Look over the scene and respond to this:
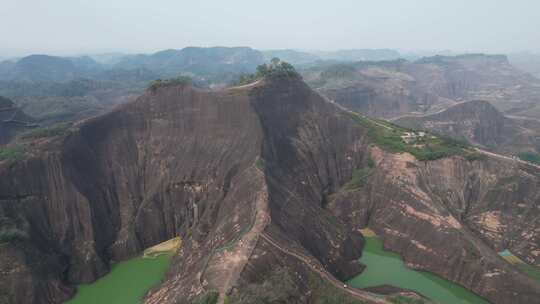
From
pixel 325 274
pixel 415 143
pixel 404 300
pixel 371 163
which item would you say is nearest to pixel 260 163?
pixel 325 274

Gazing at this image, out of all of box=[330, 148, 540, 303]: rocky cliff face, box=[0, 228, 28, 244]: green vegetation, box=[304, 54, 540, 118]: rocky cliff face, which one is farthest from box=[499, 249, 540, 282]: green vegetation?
box=[304, 54, 540, 118]: rocky cliff face

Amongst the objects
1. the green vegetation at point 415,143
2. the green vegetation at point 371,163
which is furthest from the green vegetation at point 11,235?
the green vegetation at point 415,143

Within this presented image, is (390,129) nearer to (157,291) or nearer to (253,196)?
(253,196)

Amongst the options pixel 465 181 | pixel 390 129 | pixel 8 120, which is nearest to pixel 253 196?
pixel 465 181

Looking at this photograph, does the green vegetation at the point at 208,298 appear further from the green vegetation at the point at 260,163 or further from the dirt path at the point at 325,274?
the green vegetation at the point at 260,163

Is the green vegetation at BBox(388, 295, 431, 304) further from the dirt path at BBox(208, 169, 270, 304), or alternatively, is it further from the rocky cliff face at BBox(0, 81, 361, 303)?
the dirt path at BBox(208, 169, 270, 304)
